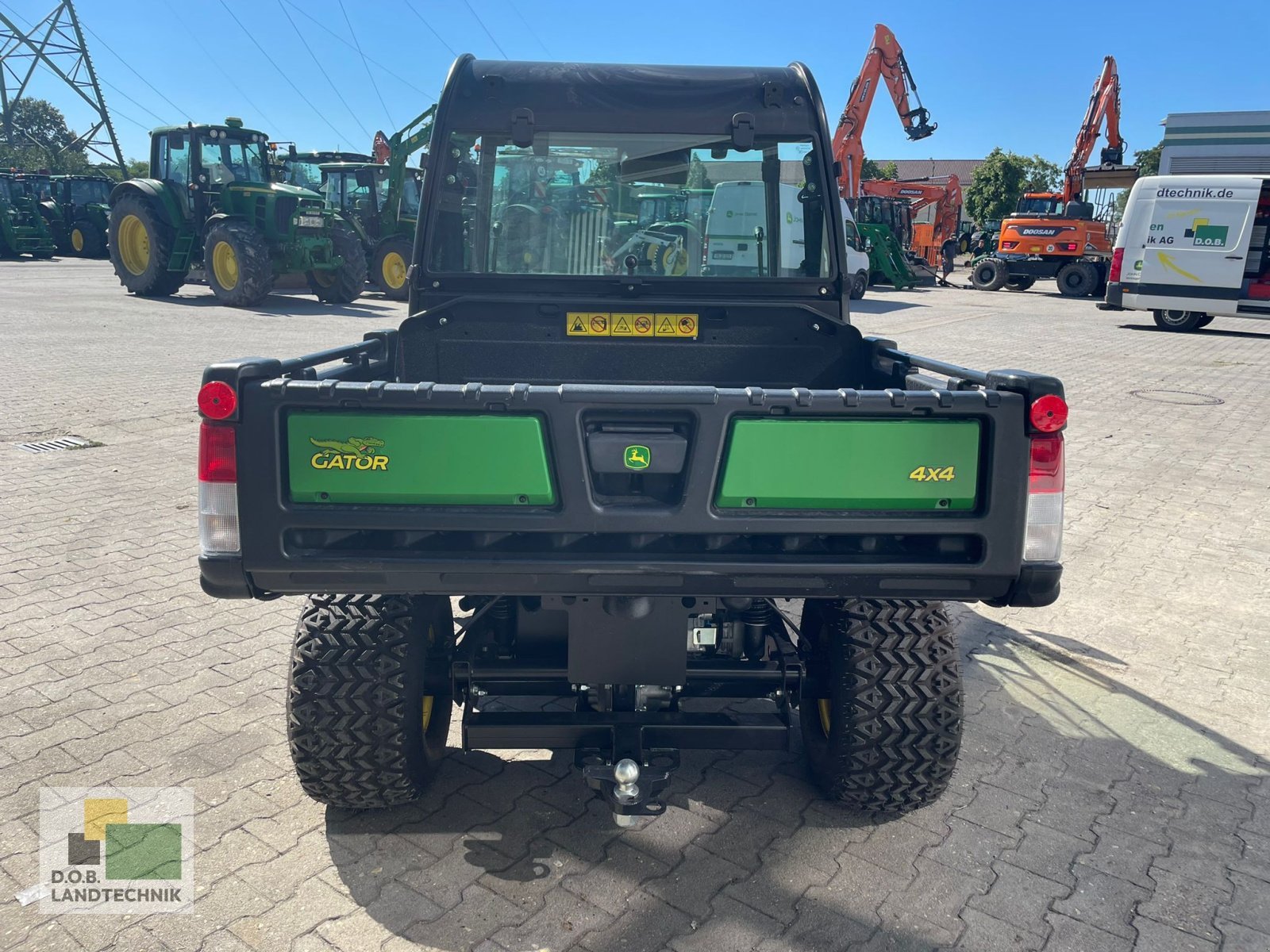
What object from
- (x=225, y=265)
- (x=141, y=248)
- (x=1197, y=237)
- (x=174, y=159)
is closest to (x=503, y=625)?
(x=225, y=265)

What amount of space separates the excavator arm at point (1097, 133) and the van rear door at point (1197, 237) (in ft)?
42.5

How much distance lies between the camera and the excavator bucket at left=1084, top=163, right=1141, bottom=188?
102 ft

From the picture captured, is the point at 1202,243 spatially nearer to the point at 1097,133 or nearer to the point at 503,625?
the point at 1097,133

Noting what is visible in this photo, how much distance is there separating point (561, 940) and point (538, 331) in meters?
2.23

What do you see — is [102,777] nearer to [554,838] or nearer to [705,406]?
[554,838]

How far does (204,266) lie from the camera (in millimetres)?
17000

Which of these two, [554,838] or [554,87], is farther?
[554,87]

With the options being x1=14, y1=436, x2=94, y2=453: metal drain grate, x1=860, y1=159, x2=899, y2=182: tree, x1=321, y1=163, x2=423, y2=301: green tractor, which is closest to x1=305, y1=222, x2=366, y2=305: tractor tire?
x1=321, y1=163, x2=423, y2=301: green tractor

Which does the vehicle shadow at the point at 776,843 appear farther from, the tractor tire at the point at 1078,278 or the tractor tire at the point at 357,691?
the tractor tire at the point at 1078,278

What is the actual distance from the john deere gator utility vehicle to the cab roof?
1 cm

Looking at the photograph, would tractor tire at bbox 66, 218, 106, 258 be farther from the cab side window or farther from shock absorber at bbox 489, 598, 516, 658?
shock absorber at bbox 489, 598, 516, 658

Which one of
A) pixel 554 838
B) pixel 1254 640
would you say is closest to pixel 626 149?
pixel 554 838

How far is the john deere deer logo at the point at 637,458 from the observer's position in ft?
8.39

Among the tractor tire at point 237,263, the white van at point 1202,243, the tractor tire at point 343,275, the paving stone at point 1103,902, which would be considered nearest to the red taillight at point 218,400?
the paving stone at point 1103,902
